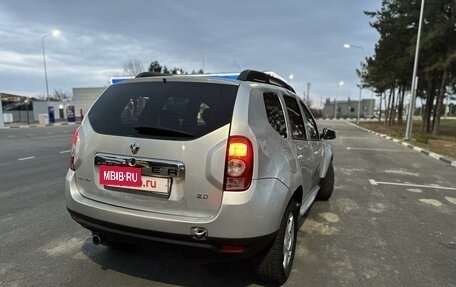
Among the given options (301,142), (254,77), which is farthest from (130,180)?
(301,142)

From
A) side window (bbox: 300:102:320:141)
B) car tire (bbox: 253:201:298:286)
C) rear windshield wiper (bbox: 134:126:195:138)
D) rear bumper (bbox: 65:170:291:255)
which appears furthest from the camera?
side window (bbox: 300:102:320:141)

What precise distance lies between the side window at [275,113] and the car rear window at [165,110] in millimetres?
380

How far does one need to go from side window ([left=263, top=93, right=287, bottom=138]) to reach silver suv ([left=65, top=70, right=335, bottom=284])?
0.01 metres

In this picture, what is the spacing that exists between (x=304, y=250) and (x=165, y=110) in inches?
85.9

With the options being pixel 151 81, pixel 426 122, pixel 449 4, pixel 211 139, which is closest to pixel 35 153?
pixel 151 81

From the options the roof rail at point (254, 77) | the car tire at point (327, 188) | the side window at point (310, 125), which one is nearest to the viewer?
the roof rail at point (254, 77)

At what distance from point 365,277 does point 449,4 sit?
22798mm

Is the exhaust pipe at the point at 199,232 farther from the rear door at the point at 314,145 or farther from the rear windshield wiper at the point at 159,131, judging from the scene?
the rear door at the point at 314,145

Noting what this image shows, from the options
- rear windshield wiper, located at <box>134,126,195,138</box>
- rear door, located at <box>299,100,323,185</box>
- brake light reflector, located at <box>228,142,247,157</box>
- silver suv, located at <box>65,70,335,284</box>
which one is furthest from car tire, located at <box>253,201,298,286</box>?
rear door, located at <box>299,100,323,185</box>

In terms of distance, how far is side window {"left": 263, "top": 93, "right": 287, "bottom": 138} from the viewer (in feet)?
10.5

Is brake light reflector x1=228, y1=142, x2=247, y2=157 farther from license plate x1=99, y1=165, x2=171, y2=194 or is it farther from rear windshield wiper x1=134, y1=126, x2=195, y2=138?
license plate x1=99, y1=165, x2=171, y2=194

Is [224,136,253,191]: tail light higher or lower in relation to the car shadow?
higher

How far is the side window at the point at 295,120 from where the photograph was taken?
12.3ft

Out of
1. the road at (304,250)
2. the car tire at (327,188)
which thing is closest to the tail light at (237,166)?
the road at (304,250)
